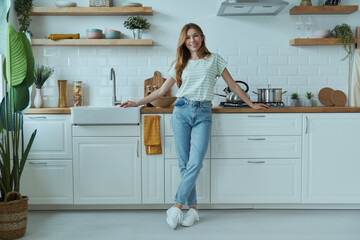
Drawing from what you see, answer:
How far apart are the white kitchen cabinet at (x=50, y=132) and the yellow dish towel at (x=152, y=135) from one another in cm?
66

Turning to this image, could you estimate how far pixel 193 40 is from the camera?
305cm

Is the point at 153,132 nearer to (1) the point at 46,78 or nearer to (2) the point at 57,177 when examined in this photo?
(2) the point at 57,177

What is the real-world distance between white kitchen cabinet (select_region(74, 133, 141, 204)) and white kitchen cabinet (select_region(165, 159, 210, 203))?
0.81ft

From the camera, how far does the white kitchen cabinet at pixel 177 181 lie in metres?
3.37

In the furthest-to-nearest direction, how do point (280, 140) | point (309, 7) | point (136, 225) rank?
point (309, 7) → point (280, 140) → point (136, 225)

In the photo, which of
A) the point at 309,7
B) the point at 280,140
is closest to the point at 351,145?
the point at 280,140

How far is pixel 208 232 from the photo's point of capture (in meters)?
2.92

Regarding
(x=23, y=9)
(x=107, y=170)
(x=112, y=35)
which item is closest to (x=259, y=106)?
(x=107, y=170)

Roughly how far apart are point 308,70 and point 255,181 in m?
1.35

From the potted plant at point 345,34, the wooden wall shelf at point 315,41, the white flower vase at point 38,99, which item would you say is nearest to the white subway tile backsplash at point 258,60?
the wooden wall shelf at point 315,41

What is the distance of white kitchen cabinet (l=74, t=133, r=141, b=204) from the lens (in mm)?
3342

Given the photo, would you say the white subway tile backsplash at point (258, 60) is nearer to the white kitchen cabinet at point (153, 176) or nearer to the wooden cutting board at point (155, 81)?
the wooden cutting board at point (155, 81)

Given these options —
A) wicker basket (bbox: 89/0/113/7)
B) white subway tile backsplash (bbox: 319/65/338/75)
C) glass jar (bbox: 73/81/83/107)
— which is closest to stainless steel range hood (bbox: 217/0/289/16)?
→ white subway tile backsplash (bbox: 319/65/338/75)

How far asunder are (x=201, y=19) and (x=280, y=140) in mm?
1467
